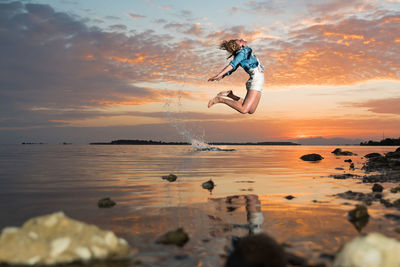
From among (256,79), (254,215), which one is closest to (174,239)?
(254,215)

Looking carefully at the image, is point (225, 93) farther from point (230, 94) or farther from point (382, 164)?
point (382, 164)

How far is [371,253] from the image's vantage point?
4.38 metres

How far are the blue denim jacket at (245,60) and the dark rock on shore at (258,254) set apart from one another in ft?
26.4

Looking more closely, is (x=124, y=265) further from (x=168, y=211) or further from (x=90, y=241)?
(x=168, y=211)

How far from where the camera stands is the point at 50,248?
5.16 metres

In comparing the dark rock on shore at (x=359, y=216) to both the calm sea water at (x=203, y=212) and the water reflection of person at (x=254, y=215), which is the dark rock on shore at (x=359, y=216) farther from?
the water reflection of person at (x=254, y=215)

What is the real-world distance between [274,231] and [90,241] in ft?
12.1

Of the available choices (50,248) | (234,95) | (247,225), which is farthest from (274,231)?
(234,95)

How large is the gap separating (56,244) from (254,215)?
485 cm

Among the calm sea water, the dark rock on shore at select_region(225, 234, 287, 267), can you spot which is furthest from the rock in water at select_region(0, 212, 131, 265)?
the dark rock on shore at select_region(225, 234, 287, 267)

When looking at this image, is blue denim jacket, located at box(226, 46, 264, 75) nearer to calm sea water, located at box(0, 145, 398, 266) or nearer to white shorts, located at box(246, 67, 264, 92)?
white shorts, located at box(246, 67, 264, 92)

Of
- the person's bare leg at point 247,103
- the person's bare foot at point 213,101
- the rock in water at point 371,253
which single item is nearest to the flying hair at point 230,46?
the person's bare leg at point 247,103

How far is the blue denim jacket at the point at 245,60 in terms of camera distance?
40.3 ft

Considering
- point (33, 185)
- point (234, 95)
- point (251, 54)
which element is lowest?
point (33, 185)
